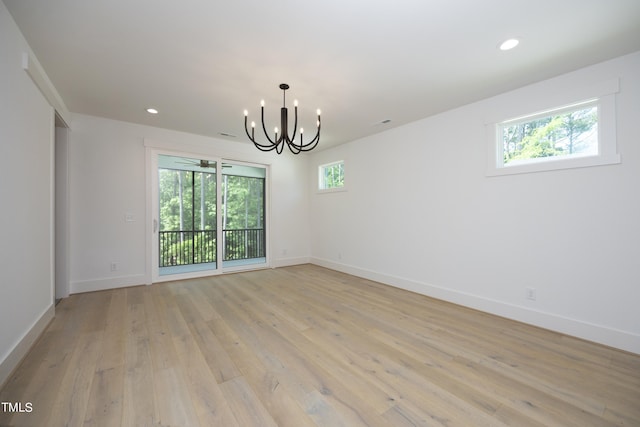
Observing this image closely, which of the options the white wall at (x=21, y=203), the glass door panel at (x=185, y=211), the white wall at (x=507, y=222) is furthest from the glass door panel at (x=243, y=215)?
the white wall at (x=21, y=203)

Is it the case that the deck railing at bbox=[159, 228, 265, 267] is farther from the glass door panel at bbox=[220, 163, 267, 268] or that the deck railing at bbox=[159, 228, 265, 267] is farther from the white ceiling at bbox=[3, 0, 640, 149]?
the white ceiling at bbox=[3, 0, 640, 149]

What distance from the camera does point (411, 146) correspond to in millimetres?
3916

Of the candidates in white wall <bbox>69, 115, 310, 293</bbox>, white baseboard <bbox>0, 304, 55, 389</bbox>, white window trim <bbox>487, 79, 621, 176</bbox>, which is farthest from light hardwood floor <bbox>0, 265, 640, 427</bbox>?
white window trim <bbox>487, 79, 621, 176</bbox>

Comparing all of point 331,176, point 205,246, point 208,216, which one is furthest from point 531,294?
point 205,246

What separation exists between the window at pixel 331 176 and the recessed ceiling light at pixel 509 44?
3.26 metres

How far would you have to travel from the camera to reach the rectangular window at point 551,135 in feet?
8.02

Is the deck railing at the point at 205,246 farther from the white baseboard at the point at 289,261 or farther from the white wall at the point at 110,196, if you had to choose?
the white wall at the point at 110,196

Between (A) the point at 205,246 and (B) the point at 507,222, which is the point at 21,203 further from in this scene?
(B) the point at 507,222

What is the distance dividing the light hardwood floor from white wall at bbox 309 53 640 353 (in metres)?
0.33

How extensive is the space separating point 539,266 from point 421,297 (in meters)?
1.43

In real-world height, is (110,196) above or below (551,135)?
below

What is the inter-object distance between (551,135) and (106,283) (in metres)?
6.14

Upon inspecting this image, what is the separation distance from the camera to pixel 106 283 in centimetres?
384

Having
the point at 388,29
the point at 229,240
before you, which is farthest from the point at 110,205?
the point at 388,29
